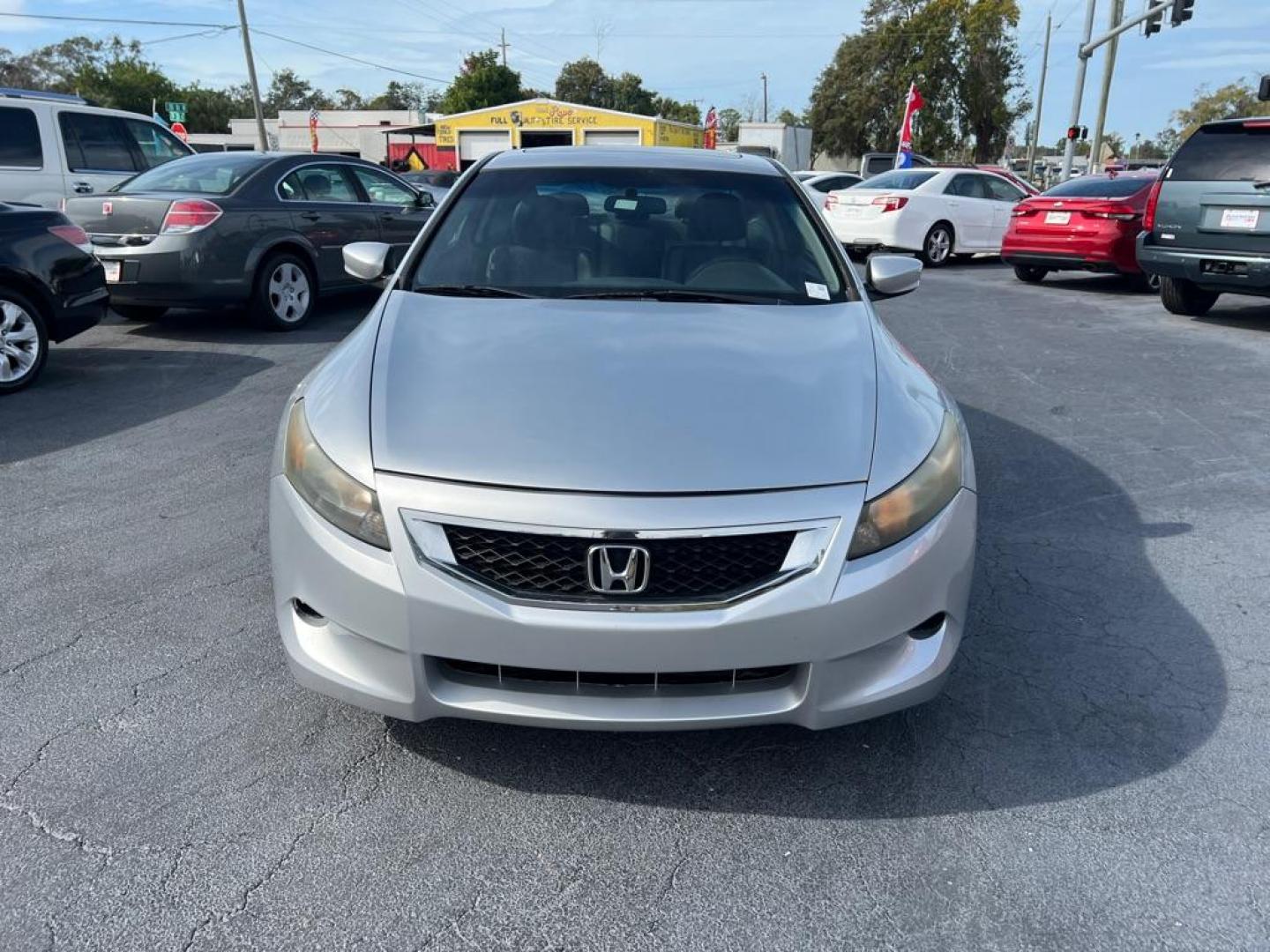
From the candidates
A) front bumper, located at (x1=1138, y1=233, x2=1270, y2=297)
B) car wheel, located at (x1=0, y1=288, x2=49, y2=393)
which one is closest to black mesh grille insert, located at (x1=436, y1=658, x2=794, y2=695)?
car wheel, located at (x1=0, y1=288, x2=49, y2=393)

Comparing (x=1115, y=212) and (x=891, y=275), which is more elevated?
(x=891, y=275)

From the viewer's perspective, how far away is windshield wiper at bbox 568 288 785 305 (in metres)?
3.26

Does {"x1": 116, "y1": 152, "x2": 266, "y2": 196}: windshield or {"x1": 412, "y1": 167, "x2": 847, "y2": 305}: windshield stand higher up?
{"x1": 116, "y1": 152, "x2": 266, "y2": 196}: windshield

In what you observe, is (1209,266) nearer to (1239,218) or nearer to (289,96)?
(1239,218)

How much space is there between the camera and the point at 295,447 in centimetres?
252

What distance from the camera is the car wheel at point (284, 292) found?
8008mm

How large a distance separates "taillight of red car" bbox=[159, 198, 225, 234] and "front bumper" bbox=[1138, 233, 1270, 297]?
853 centimetres

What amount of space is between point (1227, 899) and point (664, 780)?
1.32 metres

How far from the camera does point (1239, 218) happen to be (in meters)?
8.34

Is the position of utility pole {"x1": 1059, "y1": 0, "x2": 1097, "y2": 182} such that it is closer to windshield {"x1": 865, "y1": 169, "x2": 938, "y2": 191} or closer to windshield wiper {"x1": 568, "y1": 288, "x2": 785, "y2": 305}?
windshield {"x1": 865, "y1": 169, "x2": 938, "y2": 191}

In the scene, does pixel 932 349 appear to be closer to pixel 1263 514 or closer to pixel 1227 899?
pixel 1263 514

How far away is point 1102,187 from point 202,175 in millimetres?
10407

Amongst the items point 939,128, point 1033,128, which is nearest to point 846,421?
point 1033,128

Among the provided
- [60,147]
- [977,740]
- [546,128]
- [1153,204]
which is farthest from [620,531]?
[546,128]
